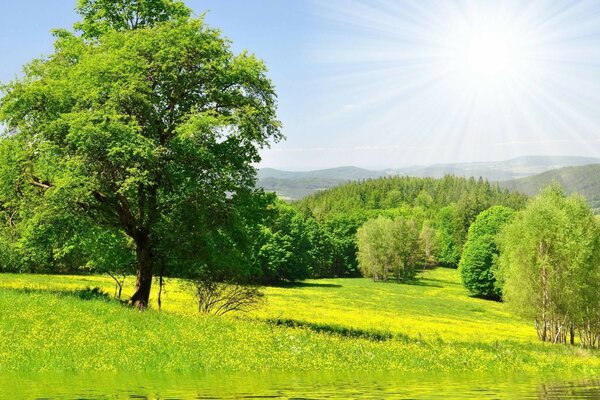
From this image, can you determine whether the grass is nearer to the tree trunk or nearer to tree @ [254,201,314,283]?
the tree trunk

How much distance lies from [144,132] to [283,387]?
816 inches

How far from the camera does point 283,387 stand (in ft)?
54.2

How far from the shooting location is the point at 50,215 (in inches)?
1288

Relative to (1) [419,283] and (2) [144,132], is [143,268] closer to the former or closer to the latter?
(2) [144,132]

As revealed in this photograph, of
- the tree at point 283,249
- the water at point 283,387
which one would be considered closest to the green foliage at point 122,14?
the water at point 283,387

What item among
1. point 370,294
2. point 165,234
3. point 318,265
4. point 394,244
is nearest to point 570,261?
point 165,234

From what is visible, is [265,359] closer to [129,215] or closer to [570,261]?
[129,215]

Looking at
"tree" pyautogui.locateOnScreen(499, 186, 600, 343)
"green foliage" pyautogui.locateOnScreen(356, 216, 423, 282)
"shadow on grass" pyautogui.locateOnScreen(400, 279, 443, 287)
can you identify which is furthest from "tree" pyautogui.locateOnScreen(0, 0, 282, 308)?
"green foliage" pyautogui.locateOnScreen(356, 216, 423, 282)

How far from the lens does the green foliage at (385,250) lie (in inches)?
5861

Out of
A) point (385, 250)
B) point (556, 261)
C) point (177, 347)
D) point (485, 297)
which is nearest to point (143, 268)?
point (177, 347)

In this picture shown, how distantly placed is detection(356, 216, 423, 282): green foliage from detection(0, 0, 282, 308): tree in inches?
4522

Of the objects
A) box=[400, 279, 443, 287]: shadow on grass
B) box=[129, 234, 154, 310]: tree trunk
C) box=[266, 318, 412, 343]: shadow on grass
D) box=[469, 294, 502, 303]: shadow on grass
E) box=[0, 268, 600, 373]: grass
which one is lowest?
box=[469, 294, 502, 303]: shadow on grass

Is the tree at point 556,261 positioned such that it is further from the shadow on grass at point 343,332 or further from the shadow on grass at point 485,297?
the shadow on grass at point 485,297

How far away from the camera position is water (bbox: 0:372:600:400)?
14.6 metres
